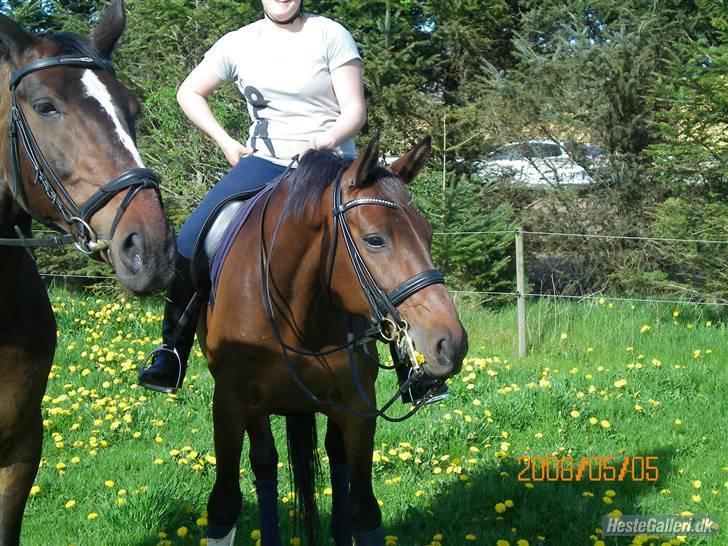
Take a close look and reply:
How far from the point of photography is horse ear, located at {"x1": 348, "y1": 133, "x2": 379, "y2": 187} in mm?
3266

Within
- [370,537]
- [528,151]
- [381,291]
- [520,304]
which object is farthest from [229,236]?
[528,151]

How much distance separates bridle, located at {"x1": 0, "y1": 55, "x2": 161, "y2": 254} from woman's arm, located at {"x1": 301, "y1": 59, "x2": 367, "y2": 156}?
1222 mm

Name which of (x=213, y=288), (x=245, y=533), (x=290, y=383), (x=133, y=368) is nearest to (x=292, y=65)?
(x=213, y=288)

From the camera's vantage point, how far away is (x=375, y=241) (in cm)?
323

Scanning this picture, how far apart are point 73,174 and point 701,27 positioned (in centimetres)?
1049

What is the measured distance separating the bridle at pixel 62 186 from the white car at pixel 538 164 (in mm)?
8951

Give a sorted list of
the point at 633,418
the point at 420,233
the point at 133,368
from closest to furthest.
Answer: the point at 420,233
the point at 633,418
the point at 133,368

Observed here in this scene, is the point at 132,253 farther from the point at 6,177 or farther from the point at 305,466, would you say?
the point at 305,466

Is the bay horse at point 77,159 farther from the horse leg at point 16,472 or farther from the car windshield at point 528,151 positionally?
the car windshield at point 528,151

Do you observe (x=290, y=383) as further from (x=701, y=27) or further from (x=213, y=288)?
(x=701, y=27)

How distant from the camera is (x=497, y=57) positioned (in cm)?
1279

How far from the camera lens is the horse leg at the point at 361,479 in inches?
151

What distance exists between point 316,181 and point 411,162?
1.34 feet

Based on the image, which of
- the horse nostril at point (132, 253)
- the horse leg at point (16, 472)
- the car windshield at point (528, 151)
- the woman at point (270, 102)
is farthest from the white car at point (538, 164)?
the horse nostril at point (132, 253)
